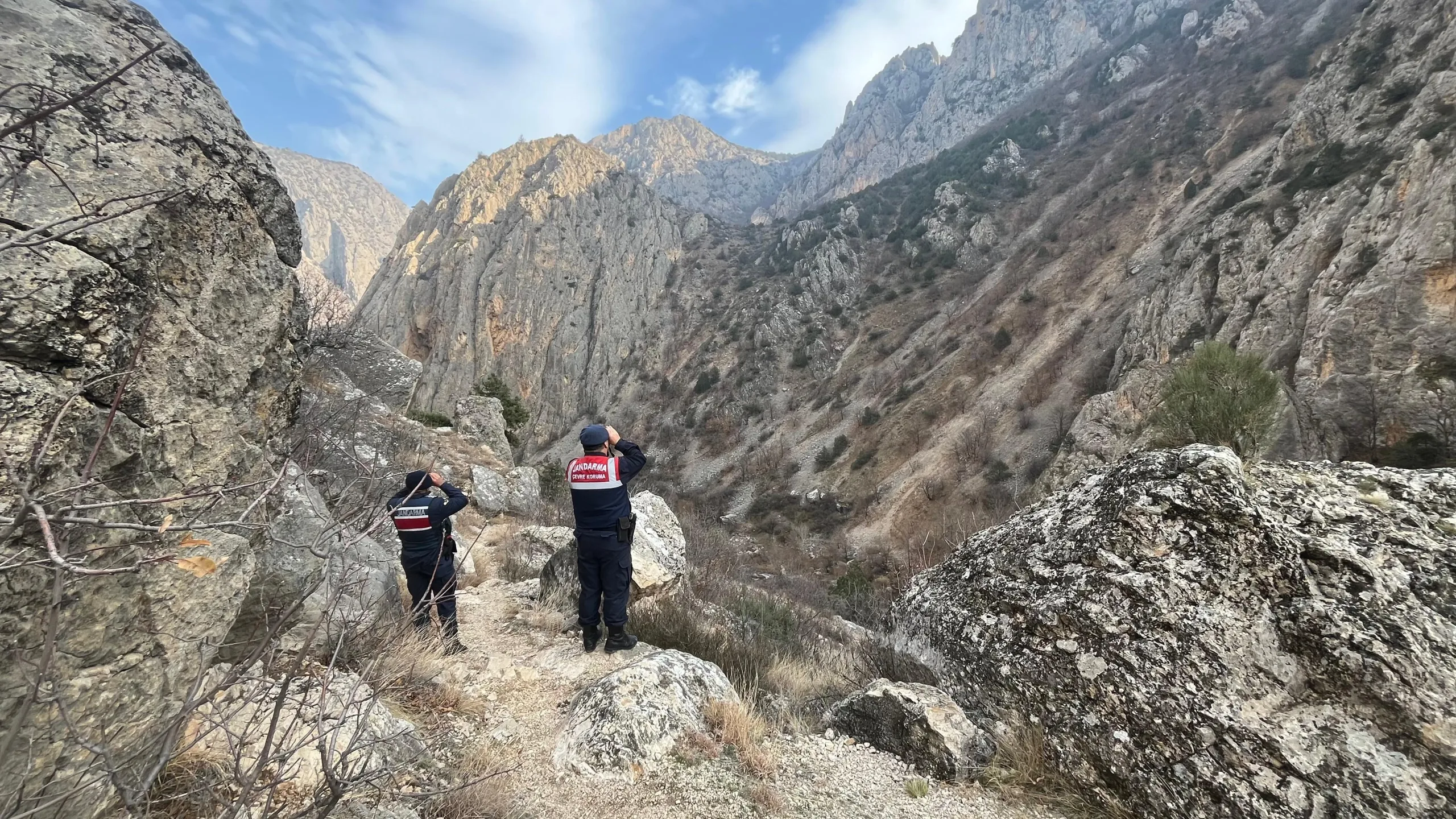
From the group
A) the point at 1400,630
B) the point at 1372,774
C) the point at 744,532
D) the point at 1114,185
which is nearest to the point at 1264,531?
the point at 1400,630

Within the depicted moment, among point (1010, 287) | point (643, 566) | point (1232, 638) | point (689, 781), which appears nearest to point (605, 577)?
point (643, 566)

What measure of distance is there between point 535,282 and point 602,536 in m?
53.6

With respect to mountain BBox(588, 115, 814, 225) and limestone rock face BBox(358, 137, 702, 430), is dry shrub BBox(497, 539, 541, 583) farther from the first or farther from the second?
mountain BBox(588, 115, 814, 225)

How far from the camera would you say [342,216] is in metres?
111

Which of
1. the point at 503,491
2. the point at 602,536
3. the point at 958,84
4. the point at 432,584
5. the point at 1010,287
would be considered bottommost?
the point at 503,491

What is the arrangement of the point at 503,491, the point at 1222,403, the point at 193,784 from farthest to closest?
the point at 503,491 → the point at 1222,403 → the point at 193,784

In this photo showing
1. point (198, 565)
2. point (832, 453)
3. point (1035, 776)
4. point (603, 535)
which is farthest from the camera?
point (832, 453)

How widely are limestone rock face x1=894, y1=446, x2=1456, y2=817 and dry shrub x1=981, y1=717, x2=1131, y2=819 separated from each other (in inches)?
2.5

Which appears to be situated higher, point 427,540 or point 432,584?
point 427,540

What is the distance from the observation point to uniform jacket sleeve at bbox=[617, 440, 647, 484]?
15.1 feet

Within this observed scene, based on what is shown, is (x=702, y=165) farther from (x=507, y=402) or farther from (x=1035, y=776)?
(x=1035, y=776)

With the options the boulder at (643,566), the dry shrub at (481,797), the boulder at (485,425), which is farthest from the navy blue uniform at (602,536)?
the boulder at (485,425)

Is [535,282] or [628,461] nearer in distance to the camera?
[628,461]

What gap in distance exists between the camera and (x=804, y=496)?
26594 mm
